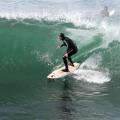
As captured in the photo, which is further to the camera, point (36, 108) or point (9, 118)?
point (36, 108)

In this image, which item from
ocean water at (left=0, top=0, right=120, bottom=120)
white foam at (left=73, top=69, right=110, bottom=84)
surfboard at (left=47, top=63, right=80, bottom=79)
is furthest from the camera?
white foam at (left=73, top=69, right=110, bottom=84)

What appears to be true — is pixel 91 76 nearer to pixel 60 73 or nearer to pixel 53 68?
pixel 60 73

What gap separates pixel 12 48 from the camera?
2730cm

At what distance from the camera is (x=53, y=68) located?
82.3ft

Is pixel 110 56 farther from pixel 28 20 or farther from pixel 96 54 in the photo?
pixel 28 20

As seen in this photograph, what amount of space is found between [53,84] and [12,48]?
629 cm

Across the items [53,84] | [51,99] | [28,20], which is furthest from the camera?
[28,20]

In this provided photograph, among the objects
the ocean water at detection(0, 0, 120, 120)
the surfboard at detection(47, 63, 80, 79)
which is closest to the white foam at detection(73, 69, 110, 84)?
the ocean water at detection(0, 0, 120, 120)

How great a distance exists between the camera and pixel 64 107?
17.9 meters

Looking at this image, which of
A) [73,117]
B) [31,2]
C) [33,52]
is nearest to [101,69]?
[33,52]

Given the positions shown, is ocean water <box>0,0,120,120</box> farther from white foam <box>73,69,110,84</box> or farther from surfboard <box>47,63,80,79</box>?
surfboard <box>47,63,80,79</box>

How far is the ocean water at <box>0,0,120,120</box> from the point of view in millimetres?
17500

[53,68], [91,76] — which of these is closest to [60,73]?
[91,76]

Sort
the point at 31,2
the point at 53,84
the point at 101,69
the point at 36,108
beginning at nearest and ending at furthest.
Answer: the point at 36,108 → the point at 53,84 → the point at 101,69 → the point at 31,2
